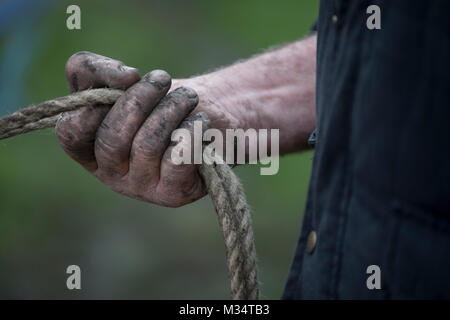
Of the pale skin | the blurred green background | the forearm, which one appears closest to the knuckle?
the pale skin

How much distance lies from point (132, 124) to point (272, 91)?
508 millimetres

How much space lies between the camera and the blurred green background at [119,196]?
2756 mm

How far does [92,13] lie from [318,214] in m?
4.08

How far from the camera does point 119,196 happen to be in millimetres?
3283

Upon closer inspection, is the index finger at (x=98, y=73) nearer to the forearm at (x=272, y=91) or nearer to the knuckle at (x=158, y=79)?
the knuckle at (x=158, y=79)

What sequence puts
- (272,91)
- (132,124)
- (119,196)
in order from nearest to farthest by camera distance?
(132,124), (272,91), (119,196)

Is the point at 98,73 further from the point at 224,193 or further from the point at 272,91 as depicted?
the point at 272,91

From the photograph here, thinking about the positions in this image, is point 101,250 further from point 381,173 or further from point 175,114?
point 381,173

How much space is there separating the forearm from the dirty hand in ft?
0.65

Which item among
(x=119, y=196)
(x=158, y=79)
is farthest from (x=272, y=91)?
(x=119, y=196)

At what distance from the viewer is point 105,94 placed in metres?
1.05

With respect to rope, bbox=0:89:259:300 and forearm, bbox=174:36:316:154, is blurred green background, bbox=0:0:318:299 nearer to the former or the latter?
forearm, bbox=174:36:316:154

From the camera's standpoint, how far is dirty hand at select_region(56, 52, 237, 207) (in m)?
1.05

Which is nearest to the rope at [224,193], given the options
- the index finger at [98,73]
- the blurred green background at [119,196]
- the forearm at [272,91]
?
the index finger at [98,73]
